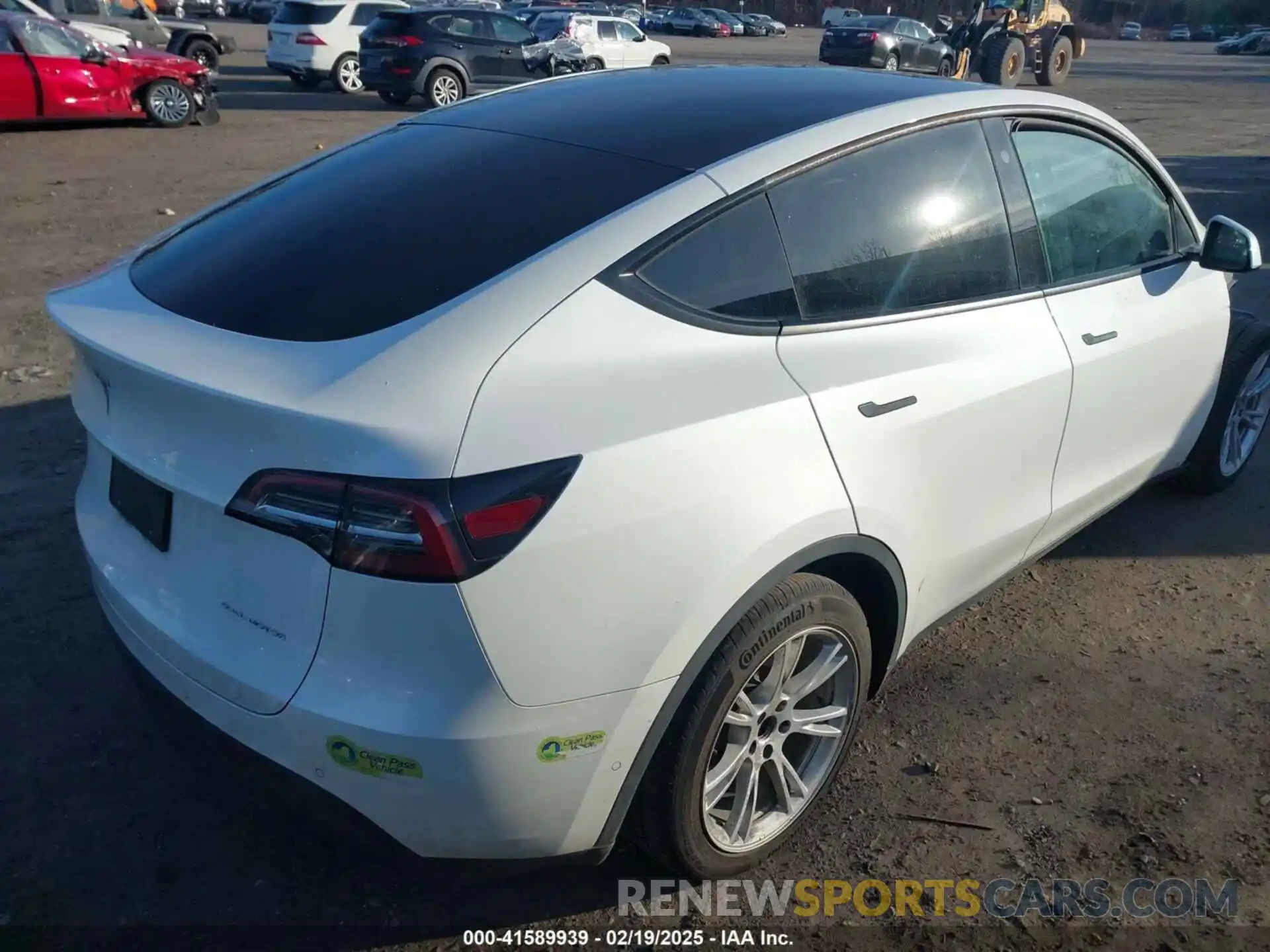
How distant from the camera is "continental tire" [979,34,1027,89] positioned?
25.6 metres

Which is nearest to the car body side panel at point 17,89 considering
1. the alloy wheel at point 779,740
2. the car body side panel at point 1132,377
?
the car body side panel at point 1132,377

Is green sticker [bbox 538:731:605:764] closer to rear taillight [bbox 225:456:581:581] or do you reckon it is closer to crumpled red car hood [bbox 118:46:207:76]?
rear taillight [bbox 225:456:581:581]

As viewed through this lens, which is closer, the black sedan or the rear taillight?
the rear taillight

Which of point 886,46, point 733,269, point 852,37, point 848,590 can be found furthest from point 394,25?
point 848,590

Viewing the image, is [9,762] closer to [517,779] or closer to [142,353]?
[142,353]

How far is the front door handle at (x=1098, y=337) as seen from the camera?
3281 millimetres

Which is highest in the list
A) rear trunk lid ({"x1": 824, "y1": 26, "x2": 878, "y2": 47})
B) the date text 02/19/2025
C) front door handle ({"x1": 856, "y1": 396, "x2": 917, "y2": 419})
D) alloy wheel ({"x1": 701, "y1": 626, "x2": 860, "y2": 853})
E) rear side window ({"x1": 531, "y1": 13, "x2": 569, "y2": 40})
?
rear trunk lid ({"x1": 824, "y1": 26, "x2": 878, "y2": 47})

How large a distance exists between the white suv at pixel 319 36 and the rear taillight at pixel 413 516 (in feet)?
66.0

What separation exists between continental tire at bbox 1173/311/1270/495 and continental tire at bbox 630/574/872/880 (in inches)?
96.8

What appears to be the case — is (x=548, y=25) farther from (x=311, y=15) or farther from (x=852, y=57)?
(x=852, y=57)

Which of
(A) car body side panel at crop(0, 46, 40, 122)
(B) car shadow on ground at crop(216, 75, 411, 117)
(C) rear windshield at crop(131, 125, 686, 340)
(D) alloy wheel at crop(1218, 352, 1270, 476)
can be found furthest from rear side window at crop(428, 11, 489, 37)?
(C) rear windshield at crop(131, 125, 686, 340)

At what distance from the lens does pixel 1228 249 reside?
12.5ft

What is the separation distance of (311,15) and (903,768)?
20.7m

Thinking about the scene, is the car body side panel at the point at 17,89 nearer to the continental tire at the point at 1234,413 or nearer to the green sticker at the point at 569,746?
the continental tire at the point at 1234,413
